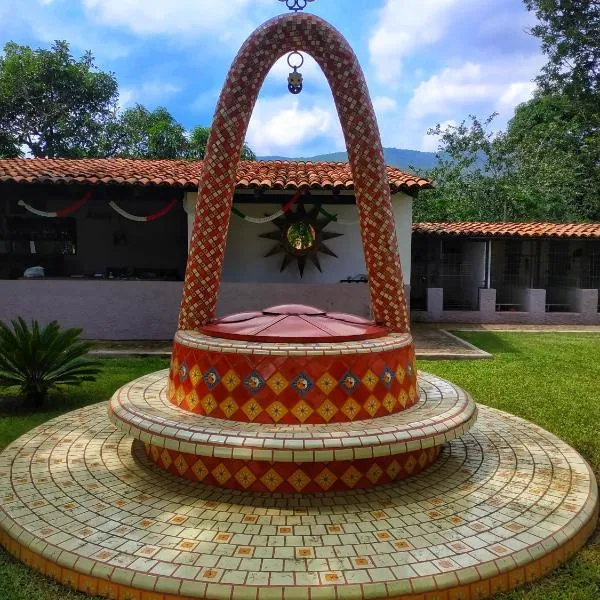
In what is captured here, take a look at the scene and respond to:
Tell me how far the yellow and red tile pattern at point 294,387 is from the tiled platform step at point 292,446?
0.30 feet

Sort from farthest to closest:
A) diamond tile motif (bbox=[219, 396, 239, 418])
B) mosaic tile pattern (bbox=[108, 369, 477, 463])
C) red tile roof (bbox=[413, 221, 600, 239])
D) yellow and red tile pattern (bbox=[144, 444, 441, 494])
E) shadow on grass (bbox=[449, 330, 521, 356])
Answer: red tile roof (bbox=[413, 221, 600, 239]) → shadow on grass (bbox=[449, 330, 521, 356]) → diamond tile motif (bbox=[219, 396, 239, 418]) → yellow and red tile pattern (bbox=[144, 444, 441, 494]) → mosaic tile pattern (bbox=[108, 369, 477, 463])

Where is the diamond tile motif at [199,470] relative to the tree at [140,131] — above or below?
below

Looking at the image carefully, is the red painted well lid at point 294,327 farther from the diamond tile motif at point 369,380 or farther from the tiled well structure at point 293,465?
the diamond tile motif at point 369,380

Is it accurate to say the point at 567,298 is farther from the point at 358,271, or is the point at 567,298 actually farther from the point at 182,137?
the point at 182,137

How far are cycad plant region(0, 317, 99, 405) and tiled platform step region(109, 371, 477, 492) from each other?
258 cm

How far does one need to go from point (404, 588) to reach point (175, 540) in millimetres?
1277

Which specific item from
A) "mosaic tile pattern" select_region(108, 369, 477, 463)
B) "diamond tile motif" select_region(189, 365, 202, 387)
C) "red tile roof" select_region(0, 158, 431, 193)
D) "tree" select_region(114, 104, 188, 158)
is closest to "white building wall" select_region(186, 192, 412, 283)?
"red tile roof" select_region(0, 158, 431, 193)

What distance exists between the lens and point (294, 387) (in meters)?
3.78

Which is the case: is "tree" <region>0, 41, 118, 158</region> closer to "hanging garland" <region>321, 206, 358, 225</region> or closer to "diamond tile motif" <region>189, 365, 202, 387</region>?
"hanging garland" <region>321, 206, 358, 225</region>

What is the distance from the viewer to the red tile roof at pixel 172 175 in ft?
34.2

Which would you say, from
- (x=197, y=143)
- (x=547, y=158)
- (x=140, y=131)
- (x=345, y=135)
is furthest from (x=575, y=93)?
(x=345, y=135)

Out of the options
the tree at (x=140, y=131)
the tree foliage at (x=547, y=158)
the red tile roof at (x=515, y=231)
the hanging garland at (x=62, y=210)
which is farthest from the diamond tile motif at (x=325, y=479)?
the tree at (x=140, y=131)

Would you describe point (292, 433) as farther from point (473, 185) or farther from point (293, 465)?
point (473, 185)

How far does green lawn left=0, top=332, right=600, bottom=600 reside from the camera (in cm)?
280
